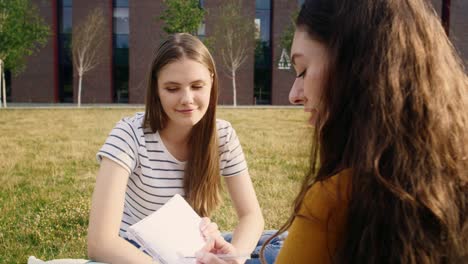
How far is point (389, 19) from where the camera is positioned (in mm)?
1266

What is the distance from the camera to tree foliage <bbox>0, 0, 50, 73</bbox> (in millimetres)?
22297

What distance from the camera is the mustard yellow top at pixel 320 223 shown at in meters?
1.19

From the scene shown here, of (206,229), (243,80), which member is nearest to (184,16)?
(243,80)

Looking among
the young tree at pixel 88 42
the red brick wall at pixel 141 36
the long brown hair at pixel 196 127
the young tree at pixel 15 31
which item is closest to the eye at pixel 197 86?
the long brown hair at pixel 196 127

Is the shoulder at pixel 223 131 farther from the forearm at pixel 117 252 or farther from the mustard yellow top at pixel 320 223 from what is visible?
the mustard yellow top at pixel 320 223

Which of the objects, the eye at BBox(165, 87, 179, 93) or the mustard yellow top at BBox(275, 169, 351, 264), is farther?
the eye at BBox(165, 87, 179, 93)

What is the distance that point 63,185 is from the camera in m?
5.77

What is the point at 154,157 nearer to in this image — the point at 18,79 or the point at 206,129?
the point at 206,129

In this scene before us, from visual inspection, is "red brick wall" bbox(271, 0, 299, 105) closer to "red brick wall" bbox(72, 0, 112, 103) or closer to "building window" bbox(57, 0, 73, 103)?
"red brick wall" bbox(72, 0, 112, 103)

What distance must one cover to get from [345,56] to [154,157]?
1.50 metres

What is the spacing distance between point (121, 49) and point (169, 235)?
28952 mm

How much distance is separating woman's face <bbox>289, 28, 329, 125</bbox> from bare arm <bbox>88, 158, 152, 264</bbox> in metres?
1.15

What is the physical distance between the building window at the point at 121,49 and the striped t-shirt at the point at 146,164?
27956 mm

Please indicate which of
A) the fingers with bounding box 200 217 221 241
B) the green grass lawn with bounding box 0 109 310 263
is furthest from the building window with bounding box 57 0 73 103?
the fingers with bounding box 200 217 221 241
